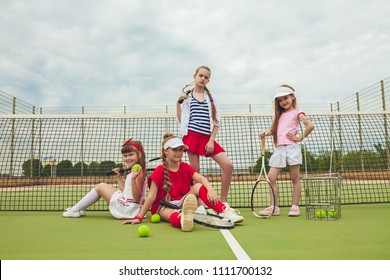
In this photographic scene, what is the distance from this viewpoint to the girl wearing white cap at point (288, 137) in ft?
14.1

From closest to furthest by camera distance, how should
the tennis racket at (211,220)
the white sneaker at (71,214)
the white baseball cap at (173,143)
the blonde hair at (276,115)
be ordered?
the tennis racket at (211,220) < the white baseball cap at (173,143) < the white sneaker at (71,214) < the blonde hair at (276,115)

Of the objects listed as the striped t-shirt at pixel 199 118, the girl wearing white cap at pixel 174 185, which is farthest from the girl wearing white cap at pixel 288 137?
the girl wearing white cap at pixel 174 185

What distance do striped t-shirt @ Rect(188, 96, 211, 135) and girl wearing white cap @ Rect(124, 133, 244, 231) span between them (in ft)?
1.42

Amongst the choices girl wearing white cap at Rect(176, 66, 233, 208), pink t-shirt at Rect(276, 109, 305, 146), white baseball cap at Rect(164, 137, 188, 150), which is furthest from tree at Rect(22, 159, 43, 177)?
pink t-shirt at Rect(276, 109, 305, 146)

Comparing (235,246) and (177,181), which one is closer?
(235,246)

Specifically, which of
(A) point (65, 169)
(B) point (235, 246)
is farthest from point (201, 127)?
(A) point (65, 169)

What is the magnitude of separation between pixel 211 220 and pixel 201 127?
1.27 meters

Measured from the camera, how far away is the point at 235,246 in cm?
247

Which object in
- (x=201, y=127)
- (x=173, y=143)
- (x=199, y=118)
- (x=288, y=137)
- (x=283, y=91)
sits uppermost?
(x=283, y=91)

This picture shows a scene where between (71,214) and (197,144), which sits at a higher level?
(197,144)

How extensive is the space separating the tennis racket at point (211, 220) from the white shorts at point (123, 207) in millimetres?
544

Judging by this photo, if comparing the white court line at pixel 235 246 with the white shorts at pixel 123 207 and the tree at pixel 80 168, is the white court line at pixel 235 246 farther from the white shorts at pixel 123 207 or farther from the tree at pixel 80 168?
the tree at pixel 80 168

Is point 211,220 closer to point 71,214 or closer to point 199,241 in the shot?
point 199,241
